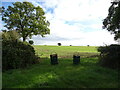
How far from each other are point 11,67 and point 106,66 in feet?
26.9

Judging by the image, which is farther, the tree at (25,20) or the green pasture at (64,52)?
the tree at (25,20)

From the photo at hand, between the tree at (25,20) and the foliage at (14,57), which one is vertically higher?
the tree at (25,20)

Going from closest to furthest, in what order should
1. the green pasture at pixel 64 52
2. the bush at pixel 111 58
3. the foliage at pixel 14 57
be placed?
the bush at pixel 111 58 → the foliage at pixel 14 57 → the green pasture at pixel 64 52

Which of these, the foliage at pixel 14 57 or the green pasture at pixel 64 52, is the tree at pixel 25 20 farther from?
the foliage at pixel 14 57

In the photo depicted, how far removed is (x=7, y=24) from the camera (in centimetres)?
3850

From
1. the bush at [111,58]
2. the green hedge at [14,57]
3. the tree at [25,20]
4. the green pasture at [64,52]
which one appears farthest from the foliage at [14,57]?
the tree at [25,20]

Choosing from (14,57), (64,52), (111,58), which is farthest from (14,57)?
(64,52)

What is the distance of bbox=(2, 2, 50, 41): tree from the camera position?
124ft

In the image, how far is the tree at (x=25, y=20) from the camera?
1487 inches

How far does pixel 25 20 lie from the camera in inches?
1528

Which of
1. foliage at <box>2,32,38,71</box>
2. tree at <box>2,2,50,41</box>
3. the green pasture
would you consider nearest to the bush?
foliage at <box>2,32,38,71</box>

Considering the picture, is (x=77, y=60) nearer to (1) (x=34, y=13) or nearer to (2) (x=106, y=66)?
(2) (x=106, y=66)

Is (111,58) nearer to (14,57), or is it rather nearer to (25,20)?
(14,57)

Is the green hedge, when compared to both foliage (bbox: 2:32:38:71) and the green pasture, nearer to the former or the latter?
foliage (bbox: 2:32:38:71)
